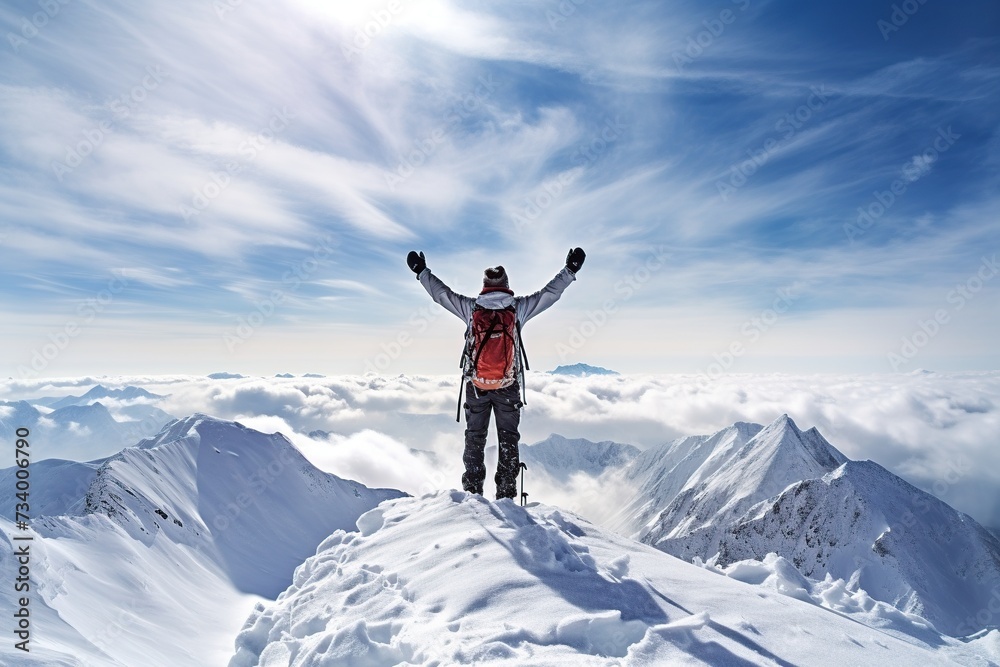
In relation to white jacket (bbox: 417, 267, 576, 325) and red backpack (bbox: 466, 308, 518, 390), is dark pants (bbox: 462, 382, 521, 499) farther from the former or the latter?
white jacket (bbox: 417, 267, 576, 325)

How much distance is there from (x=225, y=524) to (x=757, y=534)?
597 ft

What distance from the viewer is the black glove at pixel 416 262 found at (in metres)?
9.36

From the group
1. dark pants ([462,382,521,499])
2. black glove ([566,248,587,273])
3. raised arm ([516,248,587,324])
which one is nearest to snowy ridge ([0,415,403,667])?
dark pants ([462,382,521,499])

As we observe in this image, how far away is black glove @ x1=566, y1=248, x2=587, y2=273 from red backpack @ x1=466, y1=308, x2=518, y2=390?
130 cm

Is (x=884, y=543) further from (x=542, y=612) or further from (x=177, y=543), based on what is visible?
(x=542, y=612)

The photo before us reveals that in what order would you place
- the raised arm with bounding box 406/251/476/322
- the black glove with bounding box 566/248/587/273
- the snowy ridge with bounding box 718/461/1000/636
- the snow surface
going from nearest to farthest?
the snow surface < the black glove with bounding box 566/248/587/273 < the raised arm with bounding box 406/251/476/322 < the snowy ridge with bounding box 718/461/1000/636

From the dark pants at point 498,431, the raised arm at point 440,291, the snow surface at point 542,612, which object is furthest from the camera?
the dark pants at point 498,431

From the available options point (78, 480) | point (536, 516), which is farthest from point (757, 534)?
point (536, 516)

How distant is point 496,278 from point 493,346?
1233mm

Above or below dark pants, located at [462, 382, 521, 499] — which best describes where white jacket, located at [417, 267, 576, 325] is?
above

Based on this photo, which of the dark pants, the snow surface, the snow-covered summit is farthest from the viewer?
the snow-covered summit

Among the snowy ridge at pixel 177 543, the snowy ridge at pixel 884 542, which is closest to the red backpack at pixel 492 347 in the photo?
the snowy ridge at pixel 177 543

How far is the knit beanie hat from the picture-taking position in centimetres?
930

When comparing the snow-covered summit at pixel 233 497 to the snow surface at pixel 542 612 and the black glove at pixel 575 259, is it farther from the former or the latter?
the black glove at pixel 575 259
